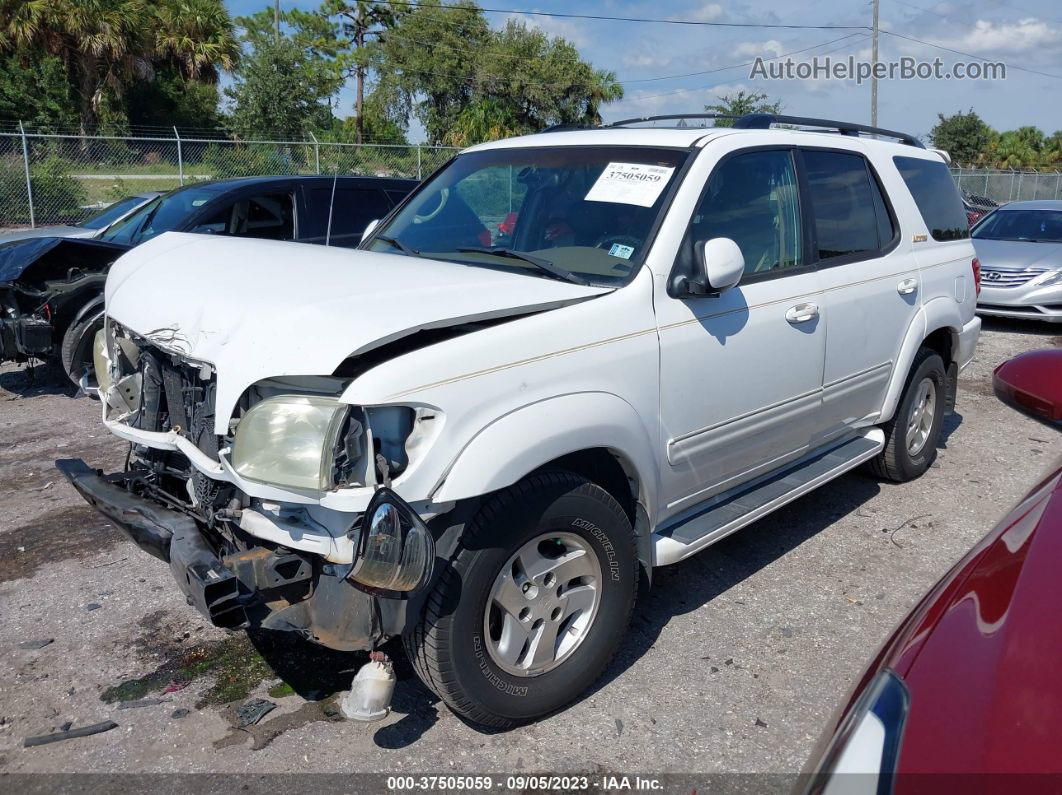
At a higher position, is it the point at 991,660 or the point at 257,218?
the point at 257,218

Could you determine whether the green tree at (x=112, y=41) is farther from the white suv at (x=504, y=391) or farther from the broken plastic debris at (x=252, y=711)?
the broken plastic debris at (x=252, y=711)

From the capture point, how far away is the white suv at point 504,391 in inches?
104

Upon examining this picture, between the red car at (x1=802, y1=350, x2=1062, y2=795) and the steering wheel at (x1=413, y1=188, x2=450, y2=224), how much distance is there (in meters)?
2.97

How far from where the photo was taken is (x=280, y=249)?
3.72 meters

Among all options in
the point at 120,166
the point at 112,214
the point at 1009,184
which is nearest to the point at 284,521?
the point at 112,214

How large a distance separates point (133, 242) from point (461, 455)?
615cm

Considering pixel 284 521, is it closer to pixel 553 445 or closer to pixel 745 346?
pixel 553 445

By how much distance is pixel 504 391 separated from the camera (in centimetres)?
279

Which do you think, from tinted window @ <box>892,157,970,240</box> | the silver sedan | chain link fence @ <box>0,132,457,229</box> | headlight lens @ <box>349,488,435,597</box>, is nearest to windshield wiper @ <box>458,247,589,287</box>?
headlight lens @ <box>349,488,435,597</box>

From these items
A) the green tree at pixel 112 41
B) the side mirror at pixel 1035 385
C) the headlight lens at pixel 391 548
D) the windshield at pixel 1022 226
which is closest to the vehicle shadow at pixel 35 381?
the headlight lens at pixel 391 548

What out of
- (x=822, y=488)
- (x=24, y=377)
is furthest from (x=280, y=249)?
(x=24, y=377)

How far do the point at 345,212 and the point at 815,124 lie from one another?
465 cm

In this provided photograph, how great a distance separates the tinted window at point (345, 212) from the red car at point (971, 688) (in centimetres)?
660

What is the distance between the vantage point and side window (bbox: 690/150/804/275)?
3.72 m
